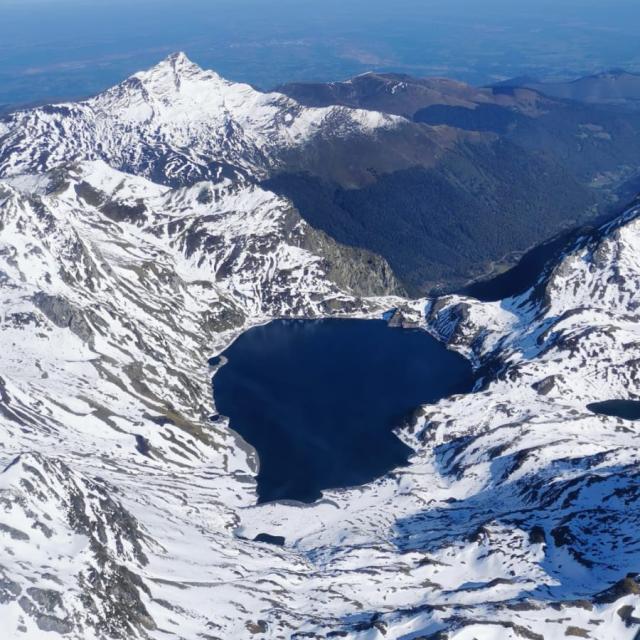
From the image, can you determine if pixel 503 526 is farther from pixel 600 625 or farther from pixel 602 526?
pixel 600 625

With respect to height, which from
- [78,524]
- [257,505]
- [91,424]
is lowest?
[257,505]

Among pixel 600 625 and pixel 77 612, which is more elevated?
pixel 77 612

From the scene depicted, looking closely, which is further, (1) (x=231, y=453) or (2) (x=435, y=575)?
(1) (x=231, y=453)

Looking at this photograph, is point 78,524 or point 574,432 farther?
point 574,432

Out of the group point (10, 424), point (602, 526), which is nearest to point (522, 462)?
point (602, 526)

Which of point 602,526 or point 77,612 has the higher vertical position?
point 77,612

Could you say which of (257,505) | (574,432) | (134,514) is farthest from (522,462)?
(134,514)

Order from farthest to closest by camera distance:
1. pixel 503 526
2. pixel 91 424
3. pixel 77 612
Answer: pixel 91 424 < pixel 503 526 < pixel 77 612

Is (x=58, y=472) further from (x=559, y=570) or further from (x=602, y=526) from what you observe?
(x=602, y=526)

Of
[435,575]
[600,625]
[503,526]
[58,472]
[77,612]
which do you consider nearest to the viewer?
[77,612]
